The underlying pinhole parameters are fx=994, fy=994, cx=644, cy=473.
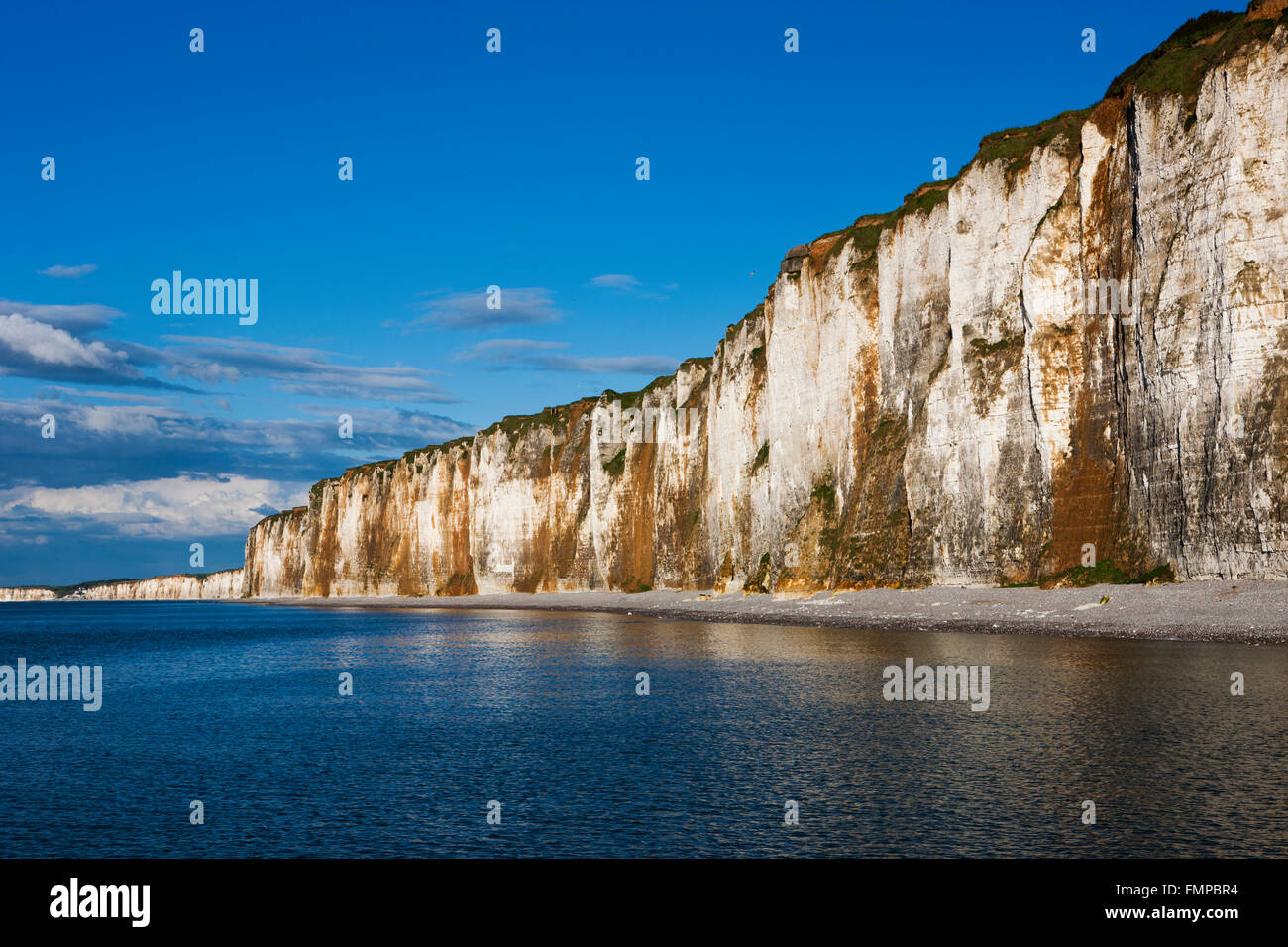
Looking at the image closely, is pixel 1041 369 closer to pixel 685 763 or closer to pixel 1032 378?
pixel 1032 378

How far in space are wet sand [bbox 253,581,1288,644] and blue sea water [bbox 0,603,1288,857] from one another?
8.07 feet

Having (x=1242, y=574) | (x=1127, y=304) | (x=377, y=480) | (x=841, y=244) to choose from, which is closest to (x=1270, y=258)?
(x=1127, y=304)

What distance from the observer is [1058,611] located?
3497 centimetres

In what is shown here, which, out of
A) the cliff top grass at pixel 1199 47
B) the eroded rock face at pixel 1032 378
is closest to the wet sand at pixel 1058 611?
the eroded rock face at pixel 1032 378

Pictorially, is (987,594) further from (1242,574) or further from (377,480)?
(377,480)

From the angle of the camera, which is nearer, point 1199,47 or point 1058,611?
point 1058,611

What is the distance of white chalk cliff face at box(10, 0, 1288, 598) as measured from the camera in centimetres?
3347

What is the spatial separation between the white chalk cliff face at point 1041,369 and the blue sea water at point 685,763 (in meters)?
10.7

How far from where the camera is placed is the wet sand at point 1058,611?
28719 millimetres

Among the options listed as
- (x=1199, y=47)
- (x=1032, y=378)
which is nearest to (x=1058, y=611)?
(x=1032, y=378)

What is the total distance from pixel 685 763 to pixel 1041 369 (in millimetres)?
35142

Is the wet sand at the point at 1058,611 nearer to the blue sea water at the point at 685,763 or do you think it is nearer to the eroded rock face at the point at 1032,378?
the eroded rock face at the point at 1032,378
